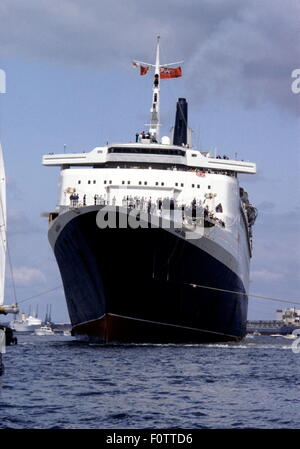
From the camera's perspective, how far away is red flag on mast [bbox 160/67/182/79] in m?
59.7

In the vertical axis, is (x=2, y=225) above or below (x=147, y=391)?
above

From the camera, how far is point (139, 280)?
42.8 metres

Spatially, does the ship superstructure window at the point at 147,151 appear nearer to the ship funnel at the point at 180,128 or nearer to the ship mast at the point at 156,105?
the ship mast at the point at 156,105

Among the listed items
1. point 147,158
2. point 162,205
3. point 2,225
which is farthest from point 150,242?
point 2,225

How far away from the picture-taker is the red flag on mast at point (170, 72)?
196 ft

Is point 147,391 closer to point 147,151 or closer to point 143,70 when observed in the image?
point 147,151

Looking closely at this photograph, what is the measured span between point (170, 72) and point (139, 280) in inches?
835

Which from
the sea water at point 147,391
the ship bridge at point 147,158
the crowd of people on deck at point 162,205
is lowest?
the sea water at point 147,391

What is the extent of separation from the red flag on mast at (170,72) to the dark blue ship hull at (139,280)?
55.2ft

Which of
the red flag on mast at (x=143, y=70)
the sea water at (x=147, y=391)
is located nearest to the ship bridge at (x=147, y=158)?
the red flag on mast at (x=143, y=70)

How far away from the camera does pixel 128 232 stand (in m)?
42.3

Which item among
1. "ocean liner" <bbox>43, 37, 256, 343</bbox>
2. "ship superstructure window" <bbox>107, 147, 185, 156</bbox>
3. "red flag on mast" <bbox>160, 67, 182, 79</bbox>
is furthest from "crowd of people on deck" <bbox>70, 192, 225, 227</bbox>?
"red flag on mast" <bbox>160, 67, 182, 79</bbox>
